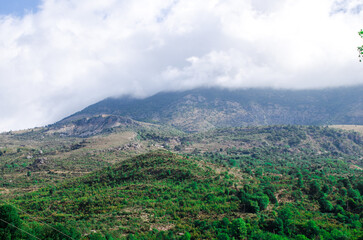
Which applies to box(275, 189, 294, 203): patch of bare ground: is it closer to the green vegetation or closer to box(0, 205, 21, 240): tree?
the green vegetation

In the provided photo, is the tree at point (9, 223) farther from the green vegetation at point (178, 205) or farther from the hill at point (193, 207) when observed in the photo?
the hill at point (193, 207)

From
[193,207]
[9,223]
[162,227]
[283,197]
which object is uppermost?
[9,223]

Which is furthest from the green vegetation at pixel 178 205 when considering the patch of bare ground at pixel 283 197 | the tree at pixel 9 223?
the patch of bare ground at pixel 283 197

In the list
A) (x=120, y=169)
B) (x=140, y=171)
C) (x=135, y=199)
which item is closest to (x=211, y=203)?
(x=135, y=199)

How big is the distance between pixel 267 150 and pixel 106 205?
533 feet

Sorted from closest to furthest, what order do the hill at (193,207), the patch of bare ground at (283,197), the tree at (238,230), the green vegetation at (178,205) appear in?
the tree at (238,230)
the green vegetation at (178,205)
the hill at (193,207)
the patch of bare ground at (283,197)

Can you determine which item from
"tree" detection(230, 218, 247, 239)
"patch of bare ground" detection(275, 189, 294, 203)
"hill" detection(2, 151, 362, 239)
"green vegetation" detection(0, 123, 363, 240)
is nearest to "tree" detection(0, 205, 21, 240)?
"green vegetation" detection(0, 123, 363, 240)

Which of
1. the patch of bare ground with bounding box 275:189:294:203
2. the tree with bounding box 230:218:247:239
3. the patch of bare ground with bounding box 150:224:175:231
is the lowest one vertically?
the patch of bare ground with bounding box 275:189:294:203

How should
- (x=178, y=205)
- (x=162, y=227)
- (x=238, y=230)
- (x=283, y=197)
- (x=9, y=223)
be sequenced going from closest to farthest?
(x=9, y=223) < (x=238, y=230) < (x=162, y=227) < (x=178, y=205) < (x=283, y=197)

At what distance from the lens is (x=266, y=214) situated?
57000mm

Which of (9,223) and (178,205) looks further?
(178,205)

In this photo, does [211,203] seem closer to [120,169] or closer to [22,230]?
[22,230]

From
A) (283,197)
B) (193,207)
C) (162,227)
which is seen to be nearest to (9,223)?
(162,227)

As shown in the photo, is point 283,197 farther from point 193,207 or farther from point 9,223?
point 9,223
